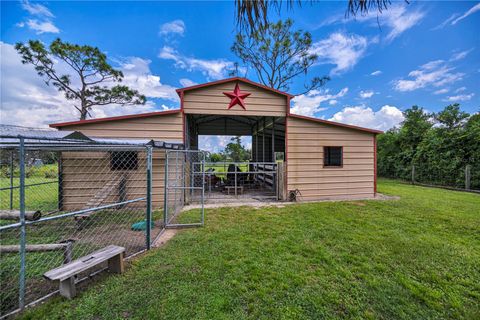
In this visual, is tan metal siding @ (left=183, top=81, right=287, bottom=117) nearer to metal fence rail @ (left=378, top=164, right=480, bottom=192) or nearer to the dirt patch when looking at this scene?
the dirt patch

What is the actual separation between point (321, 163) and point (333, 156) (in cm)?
64

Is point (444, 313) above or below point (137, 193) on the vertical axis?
below

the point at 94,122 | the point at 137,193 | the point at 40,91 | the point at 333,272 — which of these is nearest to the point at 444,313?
the point at 333,272

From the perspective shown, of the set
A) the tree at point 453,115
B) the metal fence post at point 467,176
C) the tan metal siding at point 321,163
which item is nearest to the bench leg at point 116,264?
the tan metal siding at point 321,163

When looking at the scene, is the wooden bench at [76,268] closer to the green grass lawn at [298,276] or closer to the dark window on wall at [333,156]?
the green grass lawn at [298,276]

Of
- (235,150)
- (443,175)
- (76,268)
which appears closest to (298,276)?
(76,268)

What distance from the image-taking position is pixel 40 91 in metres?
16.3

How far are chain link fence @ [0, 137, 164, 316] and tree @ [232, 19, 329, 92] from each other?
14.2 metres

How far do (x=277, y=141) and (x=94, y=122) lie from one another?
10.2 meters

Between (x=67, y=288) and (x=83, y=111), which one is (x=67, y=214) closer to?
(x=67, y=288)

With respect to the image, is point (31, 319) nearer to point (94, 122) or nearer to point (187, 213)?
point (187, 213)

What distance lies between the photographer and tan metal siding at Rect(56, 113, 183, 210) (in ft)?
19.9

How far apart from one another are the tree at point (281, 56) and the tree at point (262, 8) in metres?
16.5

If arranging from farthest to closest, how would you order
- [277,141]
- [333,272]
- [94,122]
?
[277,141], [94,122], [333,272]
